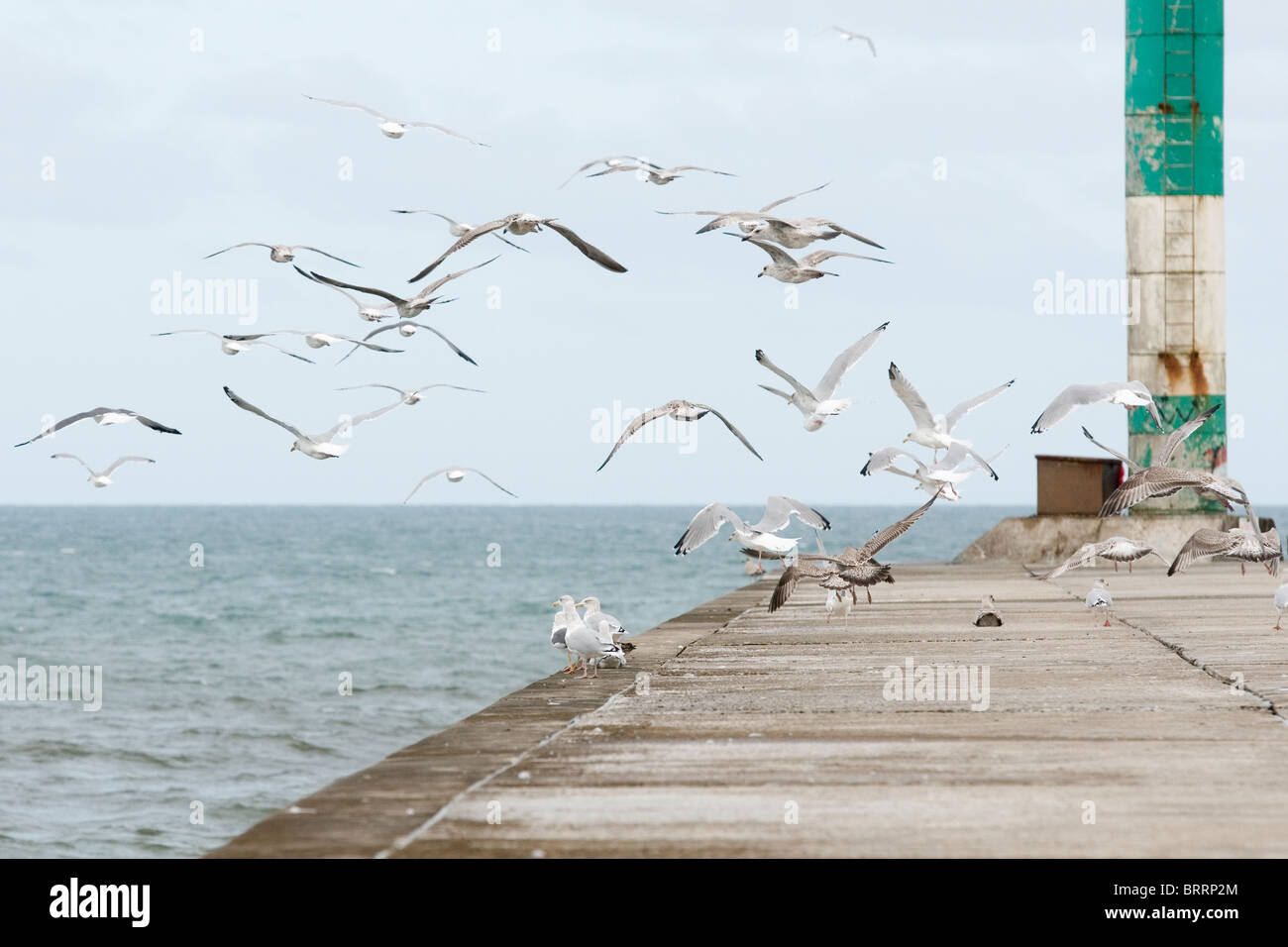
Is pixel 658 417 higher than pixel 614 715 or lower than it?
higher

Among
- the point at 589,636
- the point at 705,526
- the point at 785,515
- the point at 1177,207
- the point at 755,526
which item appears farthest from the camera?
the point at 1177,207

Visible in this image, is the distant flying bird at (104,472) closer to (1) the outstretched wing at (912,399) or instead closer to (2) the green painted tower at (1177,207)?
(1) the outstretched wing at (912,399)

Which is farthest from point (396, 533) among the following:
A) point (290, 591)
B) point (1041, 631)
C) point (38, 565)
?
point (1041, 631)

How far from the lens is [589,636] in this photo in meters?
11.5

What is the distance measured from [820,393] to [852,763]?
7.13 m

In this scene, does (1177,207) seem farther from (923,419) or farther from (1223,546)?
(923,419)

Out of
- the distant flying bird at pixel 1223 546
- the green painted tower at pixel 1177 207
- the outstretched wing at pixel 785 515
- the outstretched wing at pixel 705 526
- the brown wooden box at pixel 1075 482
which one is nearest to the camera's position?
the outstretched wing at pixel 705 526

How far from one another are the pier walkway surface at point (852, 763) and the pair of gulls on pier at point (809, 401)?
2031 mm

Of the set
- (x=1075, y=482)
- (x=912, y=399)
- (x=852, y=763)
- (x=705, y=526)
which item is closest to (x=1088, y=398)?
(x=912, y=399)

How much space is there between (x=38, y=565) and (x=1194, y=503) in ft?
268

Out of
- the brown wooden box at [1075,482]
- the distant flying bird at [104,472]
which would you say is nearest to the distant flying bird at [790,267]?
the distant flying bird at [104,472]

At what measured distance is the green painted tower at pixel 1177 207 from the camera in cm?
3092
